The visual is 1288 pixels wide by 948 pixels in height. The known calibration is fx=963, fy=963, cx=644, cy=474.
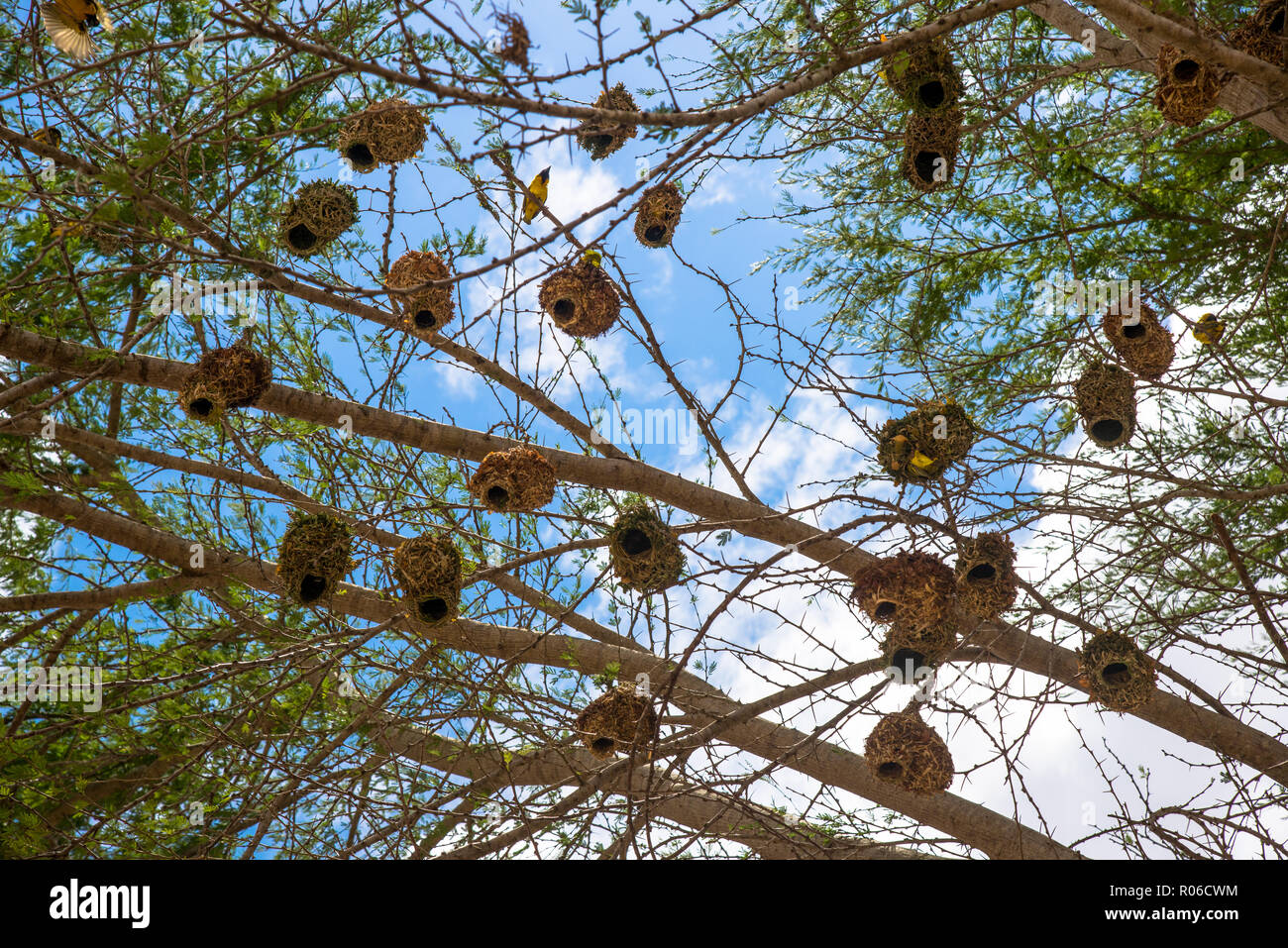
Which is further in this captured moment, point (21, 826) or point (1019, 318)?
point (1019, 318)

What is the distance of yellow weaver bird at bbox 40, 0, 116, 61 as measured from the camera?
2732 millimetres

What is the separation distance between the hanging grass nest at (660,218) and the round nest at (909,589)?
1822 millimetres

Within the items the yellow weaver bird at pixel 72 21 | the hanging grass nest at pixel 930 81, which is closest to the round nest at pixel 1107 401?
the hanging grass nest at pixel 930 81

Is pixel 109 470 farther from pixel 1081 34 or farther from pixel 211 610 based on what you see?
pixel 1081 34

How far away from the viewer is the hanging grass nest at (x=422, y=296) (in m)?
3.62

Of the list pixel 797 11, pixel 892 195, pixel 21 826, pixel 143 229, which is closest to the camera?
pixel 143 229

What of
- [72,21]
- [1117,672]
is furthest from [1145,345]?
[72,21]

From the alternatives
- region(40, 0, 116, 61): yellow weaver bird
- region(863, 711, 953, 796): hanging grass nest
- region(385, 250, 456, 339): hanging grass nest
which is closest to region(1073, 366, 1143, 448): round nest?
region(863, 711, 953, 796): hanging grass nest

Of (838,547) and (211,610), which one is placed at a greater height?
(211,610)

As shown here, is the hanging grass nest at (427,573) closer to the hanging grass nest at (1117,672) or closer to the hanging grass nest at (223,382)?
the hanging grass nest at (223,382)
